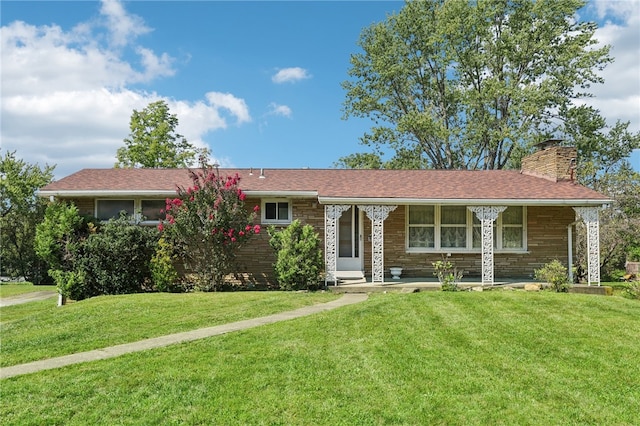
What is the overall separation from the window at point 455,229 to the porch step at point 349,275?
71.9 inches

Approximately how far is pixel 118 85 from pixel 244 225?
5.74m

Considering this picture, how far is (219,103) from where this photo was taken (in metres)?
Answer: 19.4

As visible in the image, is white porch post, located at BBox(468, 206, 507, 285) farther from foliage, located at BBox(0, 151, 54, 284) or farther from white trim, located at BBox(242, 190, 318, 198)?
foliage, located at BBox(0, 151, 54, 284)

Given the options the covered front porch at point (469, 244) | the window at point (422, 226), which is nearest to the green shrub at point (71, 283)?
the covered front porch at point (469, 244)

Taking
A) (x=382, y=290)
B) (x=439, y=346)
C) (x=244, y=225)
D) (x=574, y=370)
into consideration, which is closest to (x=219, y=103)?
(x=244, y=225)

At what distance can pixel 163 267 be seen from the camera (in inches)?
531

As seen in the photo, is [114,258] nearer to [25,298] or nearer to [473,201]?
[25,298]

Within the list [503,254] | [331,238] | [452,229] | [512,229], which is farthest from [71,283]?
[512,229]

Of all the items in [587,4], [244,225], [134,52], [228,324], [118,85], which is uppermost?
[587,4]

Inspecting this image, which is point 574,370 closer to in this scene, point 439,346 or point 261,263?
point 439,346

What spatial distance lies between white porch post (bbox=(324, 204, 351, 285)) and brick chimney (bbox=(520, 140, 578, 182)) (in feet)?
25.7

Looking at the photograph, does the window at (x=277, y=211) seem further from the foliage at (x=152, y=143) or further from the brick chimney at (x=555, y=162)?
the foliage at (x=152, y=143)

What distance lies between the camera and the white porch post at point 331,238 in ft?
44.5

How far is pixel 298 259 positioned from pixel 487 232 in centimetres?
571
